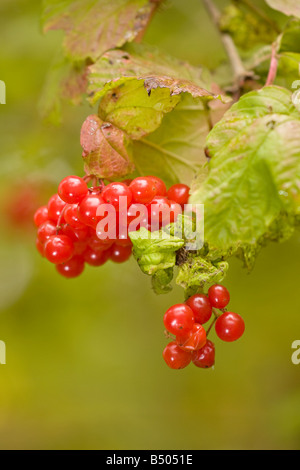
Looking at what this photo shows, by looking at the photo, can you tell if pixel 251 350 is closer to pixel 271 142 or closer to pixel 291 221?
pixel 291 221

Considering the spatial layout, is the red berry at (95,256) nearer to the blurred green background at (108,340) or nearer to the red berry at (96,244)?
the red berry at (96,244)

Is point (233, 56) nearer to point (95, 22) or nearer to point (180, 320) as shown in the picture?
point (95, 22)

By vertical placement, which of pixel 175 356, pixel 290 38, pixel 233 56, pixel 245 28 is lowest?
pixel 175 356

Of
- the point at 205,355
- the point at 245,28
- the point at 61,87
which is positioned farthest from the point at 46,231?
the point at 245,28

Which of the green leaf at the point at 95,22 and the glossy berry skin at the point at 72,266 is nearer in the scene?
the glossy berry skin at the point at 72,266

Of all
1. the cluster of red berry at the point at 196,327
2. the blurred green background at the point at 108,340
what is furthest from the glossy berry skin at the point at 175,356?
the blurred green background at the point at 108,340

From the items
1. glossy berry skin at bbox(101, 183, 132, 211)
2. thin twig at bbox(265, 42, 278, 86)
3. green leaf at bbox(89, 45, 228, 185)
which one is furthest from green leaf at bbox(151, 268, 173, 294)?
thin twig at bbox(265, 42, 278, 86)

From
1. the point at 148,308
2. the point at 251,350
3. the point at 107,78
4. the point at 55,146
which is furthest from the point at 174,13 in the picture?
the point at 251,350
